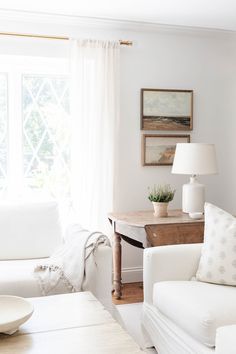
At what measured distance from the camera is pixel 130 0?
3.41 metres

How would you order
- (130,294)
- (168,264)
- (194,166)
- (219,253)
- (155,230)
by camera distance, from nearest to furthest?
(219,253)
(168,264)
(155,230)
(194,166)
(130,294)

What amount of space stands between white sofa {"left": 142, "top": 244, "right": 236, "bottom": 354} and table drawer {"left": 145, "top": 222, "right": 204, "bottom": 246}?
52 cm

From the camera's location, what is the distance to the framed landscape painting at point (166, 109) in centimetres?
416

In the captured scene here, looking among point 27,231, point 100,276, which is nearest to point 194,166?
point 100,276

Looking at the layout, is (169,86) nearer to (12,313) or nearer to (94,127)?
(94,127)

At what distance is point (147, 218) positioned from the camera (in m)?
3.62

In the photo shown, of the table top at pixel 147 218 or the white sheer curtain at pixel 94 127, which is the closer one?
the table top at pixel 147 218

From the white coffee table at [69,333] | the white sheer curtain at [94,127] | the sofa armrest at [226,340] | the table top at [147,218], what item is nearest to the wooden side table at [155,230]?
the table top at [147,218]

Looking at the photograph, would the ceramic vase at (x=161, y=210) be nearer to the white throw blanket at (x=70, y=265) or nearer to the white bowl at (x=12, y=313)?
the white throw blanket at (x=70, y=265)

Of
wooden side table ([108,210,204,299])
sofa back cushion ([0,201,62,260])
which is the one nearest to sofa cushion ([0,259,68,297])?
sofa back cushion ([0,201,62,260])

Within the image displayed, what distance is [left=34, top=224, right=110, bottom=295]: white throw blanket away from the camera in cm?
273

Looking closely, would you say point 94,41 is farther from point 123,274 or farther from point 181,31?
point 123,274

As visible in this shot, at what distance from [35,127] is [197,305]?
250cm

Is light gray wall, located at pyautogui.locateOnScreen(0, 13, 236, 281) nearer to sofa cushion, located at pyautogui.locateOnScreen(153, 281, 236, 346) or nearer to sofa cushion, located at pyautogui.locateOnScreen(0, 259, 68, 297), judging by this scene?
sofa cushion, located at pyautogui.locateOnScreen(0, 259, 68, 297)
